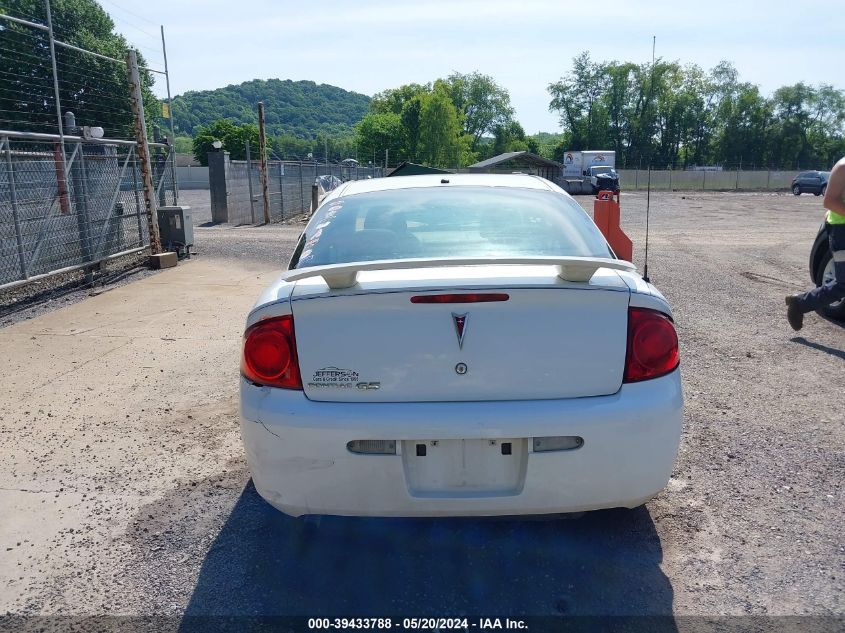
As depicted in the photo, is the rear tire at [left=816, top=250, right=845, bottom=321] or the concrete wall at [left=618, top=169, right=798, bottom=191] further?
the concrete wall at [left=618, top=169, right=798, bottom=191]

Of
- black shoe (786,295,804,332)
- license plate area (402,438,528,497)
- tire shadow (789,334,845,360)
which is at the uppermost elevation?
license plate area (402,438,528,497)

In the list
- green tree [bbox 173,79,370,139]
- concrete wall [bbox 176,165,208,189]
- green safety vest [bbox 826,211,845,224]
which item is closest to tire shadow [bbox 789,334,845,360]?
green safety vest [bbox 826,211,845,224]

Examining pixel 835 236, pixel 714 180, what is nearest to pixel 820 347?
pixel 835 236

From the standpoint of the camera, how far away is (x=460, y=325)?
2.57 meters

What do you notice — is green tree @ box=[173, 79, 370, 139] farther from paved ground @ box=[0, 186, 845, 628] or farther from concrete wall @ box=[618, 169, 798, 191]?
paved ground @ box=[0, 186, 845, 628]

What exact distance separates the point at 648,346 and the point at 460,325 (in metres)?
0.76

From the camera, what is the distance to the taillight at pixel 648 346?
2.66 meters

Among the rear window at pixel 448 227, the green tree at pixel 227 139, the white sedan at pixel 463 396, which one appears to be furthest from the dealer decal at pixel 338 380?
the green tree at pixel 227 139

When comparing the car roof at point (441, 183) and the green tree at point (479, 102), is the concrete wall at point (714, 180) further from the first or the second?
the car roof at point (441, 183)

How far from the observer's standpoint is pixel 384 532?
10.4 feet

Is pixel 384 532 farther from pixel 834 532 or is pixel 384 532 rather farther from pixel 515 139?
pixel 515 139

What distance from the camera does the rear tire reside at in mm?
6973

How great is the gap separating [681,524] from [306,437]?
6.07 feet

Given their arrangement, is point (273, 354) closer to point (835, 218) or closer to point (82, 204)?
point (835, 218)
